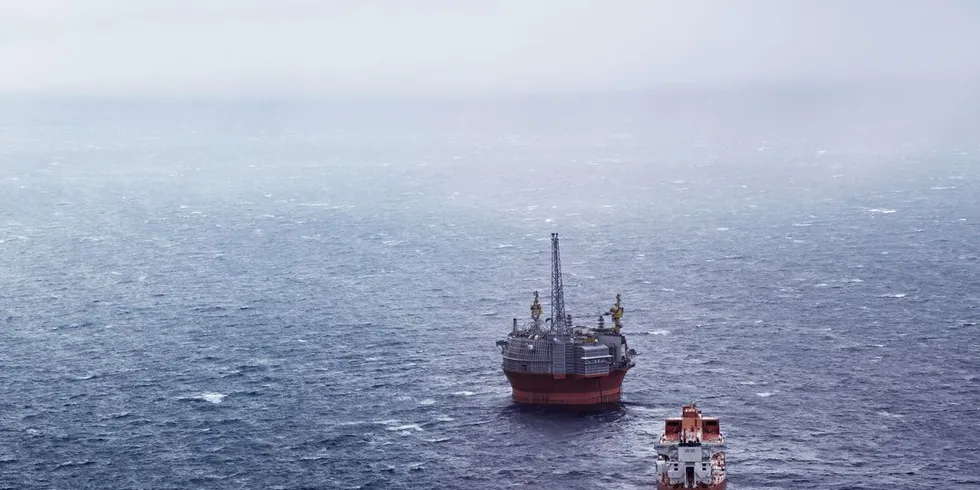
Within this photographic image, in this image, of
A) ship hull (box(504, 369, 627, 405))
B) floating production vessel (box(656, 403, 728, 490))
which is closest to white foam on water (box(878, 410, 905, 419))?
ship hull (box(504, 369, 627, 405))

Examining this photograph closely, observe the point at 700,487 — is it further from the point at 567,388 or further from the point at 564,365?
the point at 564,365

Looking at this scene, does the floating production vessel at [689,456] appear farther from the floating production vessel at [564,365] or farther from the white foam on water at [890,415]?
the white foam on water at [890,415]

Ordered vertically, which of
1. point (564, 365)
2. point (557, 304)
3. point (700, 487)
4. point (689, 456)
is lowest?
point (700, 487)

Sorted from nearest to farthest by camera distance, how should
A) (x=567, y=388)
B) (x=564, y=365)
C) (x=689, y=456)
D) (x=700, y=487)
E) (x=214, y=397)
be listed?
(x=700, y=487), (x=689, y=456), (x=564, y=365), (x=567, y=388), (x=214, y=397)

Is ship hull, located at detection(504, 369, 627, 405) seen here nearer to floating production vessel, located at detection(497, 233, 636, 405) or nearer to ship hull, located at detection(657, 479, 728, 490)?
floating production vessel, located at detection(497, 233, 636, 405)

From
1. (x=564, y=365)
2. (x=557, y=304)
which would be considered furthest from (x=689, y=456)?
(x=557, y=304)

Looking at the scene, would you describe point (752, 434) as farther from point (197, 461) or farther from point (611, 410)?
point (197, 461)
